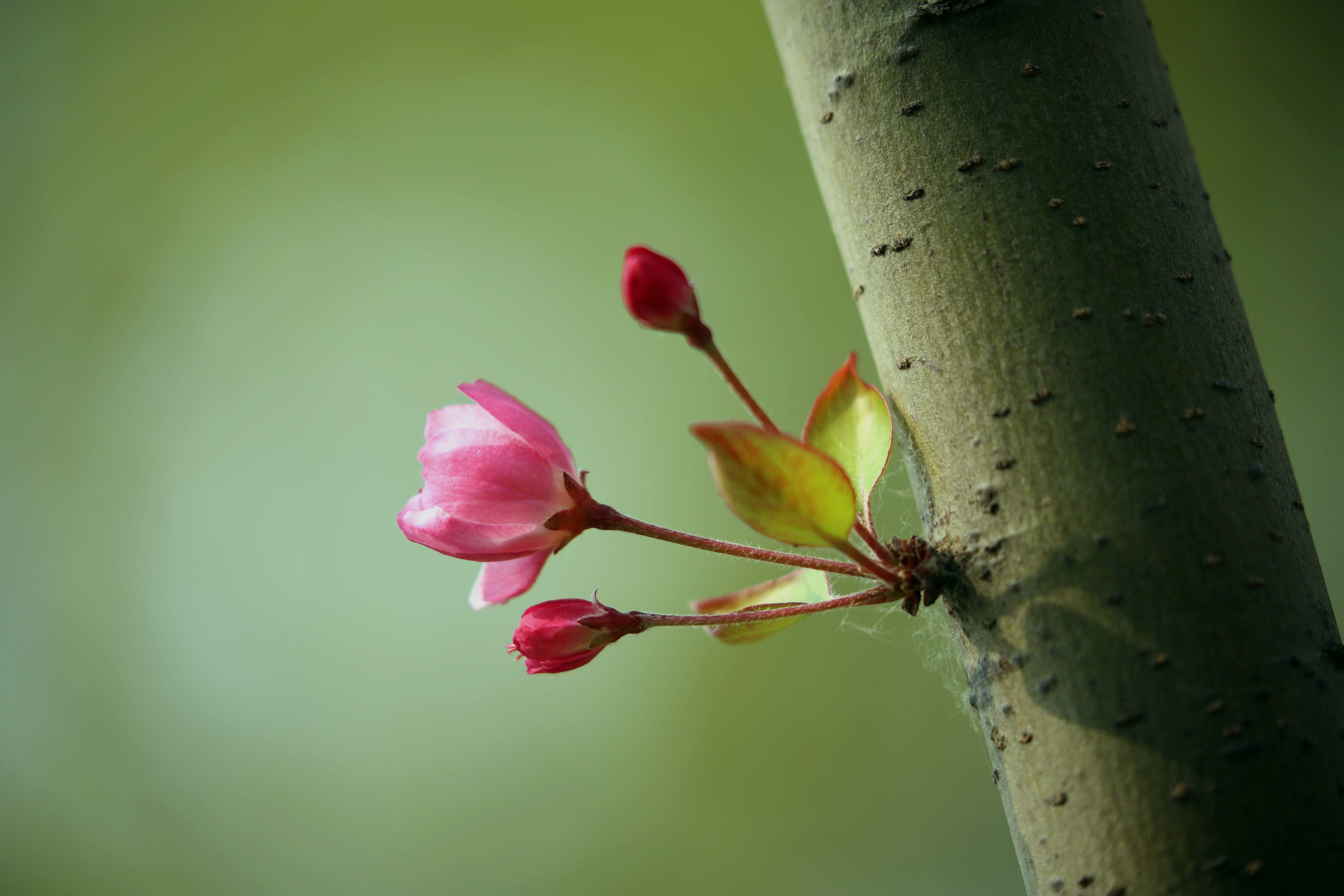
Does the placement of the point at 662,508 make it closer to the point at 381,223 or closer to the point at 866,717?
the point at 866,717

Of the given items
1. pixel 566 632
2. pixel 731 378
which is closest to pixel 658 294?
pixel 731 378

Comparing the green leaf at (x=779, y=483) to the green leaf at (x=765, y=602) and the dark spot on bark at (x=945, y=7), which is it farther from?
the dark spot on bark at (x=945, y=7)

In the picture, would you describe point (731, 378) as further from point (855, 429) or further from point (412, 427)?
point (412, 427)

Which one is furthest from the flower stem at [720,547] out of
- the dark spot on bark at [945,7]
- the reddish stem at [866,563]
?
the dark spot on bark at [945,7]

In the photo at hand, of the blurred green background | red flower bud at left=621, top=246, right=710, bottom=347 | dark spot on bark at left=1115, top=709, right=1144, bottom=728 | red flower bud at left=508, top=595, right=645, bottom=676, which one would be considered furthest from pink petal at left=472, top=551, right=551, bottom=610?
the blurred green background

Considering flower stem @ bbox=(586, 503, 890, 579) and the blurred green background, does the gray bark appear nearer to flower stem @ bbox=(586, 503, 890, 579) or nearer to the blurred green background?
flower stem @ bbox=(586, 503, 890, 579)

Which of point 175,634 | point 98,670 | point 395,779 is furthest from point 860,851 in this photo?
point 98,670
